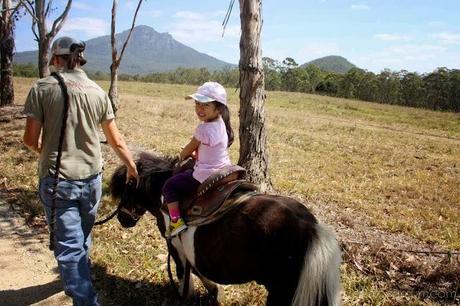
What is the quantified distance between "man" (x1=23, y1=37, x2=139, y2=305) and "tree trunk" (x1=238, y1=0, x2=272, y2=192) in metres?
2.96

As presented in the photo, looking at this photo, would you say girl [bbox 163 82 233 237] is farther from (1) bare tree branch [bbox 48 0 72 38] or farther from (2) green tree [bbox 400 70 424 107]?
(2) green tree [bbox 400 70 424 107]

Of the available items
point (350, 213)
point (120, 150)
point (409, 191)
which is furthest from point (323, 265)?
point (409, 191)

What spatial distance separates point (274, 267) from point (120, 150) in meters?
1.72

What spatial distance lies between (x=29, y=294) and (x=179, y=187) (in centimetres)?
230

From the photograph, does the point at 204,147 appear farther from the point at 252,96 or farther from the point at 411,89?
the point at 411,89

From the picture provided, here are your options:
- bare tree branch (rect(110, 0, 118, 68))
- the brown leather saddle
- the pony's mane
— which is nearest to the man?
the pony's mane

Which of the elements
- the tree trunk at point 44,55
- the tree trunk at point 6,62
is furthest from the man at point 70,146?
the tree trunk at point 6,62

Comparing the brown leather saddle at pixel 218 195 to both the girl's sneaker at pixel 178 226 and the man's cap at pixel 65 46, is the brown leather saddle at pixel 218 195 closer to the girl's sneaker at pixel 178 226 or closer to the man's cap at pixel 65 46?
the girl's sneaker at pixel 178 226

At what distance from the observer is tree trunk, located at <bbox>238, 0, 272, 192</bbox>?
19.2ft

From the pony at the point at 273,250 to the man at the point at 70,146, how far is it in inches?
37.5

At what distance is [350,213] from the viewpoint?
22.9ft

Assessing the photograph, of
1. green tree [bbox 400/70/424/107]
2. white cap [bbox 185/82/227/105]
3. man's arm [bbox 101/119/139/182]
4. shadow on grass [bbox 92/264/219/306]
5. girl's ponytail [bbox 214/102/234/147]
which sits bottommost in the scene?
shadow on grass [bbox 92/264/219/306]

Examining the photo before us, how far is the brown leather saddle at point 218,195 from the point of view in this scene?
3.26 m

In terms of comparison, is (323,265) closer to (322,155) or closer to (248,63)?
(248,63)
